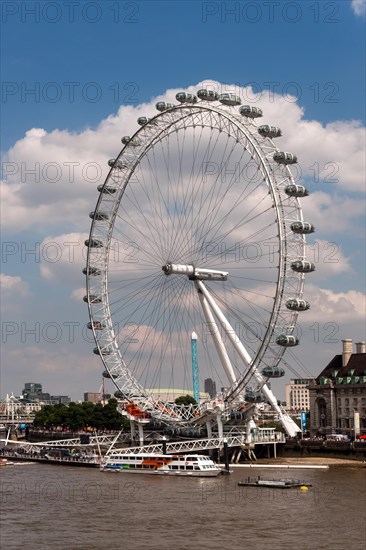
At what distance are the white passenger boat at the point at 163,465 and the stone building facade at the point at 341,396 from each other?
33.8 m

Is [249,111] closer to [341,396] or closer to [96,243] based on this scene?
[96,243]

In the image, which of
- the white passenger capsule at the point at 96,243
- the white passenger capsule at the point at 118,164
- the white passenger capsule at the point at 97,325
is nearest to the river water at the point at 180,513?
the white passenger capsule at the point at 97,325

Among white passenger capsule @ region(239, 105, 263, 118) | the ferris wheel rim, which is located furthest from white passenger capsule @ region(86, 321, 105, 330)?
white passenger capsule @ region(239, 105, 263, 118)

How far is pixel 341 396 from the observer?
109 meters

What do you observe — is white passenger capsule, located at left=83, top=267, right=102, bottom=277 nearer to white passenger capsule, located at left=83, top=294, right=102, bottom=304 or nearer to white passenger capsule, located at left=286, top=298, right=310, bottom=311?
white passenger capsule, located at left=83, top=294, right=102, bottom=304

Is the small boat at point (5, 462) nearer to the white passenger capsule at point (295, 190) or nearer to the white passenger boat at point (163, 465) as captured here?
the white passenger boat at point (163, 465)

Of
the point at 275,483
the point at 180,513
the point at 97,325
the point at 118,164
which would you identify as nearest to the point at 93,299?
the point at 97,325

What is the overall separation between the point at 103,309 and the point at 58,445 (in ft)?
49.1

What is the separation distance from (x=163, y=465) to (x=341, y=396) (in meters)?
39.3

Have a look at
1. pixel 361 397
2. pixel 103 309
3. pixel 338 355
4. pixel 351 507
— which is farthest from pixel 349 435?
pixel 351 507

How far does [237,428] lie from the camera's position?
89.6m

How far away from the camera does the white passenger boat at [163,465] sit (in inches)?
2872

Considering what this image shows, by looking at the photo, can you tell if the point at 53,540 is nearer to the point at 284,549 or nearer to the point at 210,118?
the point at 284,549

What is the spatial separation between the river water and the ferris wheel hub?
1843 centimetres
